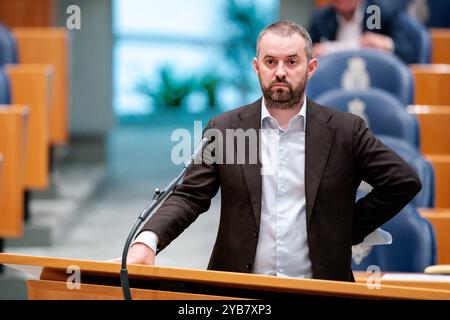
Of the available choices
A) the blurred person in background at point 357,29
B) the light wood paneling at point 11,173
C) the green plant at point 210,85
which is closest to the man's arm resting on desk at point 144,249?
the light wood paneling at point 11,173

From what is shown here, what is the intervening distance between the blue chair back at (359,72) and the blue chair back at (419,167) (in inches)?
12.7

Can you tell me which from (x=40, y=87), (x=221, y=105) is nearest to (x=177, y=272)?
(x=40, y=87)

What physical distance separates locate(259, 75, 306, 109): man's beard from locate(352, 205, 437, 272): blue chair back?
454mm

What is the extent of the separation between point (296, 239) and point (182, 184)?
0.39ft

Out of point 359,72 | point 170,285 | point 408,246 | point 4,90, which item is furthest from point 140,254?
point 4,90

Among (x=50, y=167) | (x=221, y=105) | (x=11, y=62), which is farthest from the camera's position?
(x=221, y=105)

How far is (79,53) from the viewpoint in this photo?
3215mm

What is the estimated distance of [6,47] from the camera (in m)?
2.30

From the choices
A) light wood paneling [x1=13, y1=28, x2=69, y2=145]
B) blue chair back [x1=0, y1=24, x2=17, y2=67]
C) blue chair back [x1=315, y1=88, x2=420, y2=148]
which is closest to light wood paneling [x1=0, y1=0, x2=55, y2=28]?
light wood paneling [x1=13, y1=28, x2=69, y2=145]

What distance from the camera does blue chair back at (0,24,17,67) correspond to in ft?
7.47

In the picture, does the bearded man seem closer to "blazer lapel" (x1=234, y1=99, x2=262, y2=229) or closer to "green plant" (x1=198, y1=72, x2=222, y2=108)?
"blazer lapel" (x1=234, y1=99, x2=262, y2=229)

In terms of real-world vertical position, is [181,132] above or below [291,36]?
below

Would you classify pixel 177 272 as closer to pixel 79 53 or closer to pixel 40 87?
pixel 40 87

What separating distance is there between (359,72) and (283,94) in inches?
37.1
